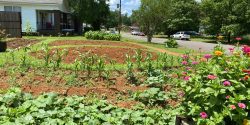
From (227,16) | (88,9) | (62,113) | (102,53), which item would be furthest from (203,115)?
(227,16)

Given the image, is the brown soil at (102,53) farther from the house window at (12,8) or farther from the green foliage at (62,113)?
the house window at (12,8)

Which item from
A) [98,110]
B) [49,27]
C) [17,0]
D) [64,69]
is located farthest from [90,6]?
[98,110]

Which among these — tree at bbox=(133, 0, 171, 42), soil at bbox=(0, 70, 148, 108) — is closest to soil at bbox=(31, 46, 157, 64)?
soil at bbox=(0, 70, 148, 108)

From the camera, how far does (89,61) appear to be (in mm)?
9211

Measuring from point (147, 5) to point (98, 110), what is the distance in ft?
86.2

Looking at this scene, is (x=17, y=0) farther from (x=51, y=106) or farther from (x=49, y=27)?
(x=51, y=106)

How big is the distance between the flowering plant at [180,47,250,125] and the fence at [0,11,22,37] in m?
24.9

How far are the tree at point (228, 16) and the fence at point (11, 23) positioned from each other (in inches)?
Result: 1083

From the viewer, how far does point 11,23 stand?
2816 centimetres

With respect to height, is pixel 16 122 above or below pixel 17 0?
below

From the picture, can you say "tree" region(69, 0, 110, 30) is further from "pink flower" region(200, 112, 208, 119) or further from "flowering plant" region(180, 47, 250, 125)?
"pink flower" region(200, 112, 208, 119)

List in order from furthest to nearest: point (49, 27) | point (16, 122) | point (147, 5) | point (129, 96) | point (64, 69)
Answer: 1. point (49, 27)
2. point (147, 5)
3. point (64, 69)
4. point (129, 96)
5. point (16, 122)

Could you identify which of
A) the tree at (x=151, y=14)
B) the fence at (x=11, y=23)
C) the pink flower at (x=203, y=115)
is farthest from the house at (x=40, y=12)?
the pink flower at (x=203, y=115)

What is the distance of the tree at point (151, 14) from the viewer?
3105cm
